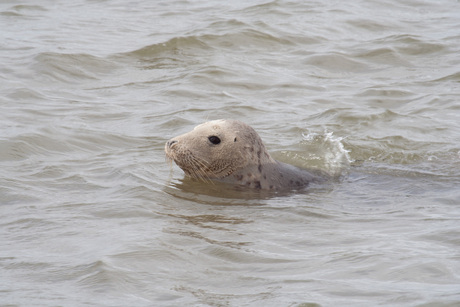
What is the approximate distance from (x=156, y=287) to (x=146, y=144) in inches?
155

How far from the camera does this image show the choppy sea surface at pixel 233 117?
4664 mm

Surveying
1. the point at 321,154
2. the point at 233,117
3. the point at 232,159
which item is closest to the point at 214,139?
the point at 232,159

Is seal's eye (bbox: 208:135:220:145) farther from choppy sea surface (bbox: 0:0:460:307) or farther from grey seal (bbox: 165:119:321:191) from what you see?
choppy sea surface (bbox: 0:0:460:307)

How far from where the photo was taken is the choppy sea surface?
15.3 feet

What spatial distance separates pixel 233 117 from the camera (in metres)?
9.43

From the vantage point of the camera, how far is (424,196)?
22.3 feet

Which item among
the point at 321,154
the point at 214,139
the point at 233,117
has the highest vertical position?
the point at 214,139

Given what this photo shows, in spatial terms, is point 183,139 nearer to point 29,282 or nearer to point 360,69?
point 29,282

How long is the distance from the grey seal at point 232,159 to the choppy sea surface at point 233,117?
7.7 inches

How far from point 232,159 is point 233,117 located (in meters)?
2.30

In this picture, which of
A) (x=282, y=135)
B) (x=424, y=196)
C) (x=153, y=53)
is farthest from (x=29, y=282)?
(x=153, y=53)

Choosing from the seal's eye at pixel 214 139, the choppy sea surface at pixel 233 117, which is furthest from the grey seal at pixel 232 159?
the choppy sea surface at pixel 233 117

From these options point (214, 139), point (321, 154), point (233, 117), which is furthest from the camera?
point (233, 117)

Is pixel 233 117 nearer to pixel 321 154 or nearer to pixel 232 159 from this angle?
pixel 321 154
